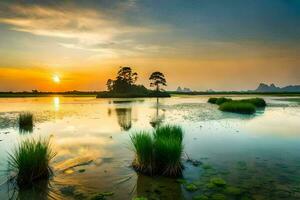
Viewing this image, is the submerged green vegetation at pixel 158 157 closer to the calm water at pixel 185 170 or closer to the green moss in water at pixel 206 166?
the calm water at pixel 185 170

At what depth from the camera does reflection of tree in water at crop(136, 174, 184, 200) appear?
9.11m

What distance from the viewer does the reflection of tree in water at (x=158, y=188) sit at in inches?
359

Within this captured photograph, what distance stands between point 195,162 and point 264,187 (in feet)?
12.9

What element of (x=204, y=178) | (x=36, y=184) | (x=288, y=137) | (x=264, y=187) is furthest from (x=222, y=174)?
(x=288, y=137)

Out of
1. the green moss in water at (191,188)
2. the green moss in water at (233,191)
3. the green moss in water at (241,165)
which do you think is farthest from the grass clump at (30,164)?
the green moss in water at (241,165)

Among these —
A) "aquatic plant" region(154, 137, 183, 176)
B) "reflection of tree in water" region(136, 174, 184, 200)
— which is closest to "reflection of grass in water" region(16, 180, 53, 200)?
"reflection of tree in water" region(136, 174, 184, 200)

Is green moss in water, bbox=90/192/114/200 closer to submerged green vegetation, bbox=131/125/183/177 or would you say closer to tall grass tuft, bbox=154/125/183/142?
submerged green vegetation, bbox=131/125/183/177

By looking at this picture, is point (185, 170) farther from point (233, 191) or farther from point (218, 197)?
point (218, 197)

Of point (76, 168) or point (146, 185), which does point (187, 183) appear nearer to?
point (146, 185)

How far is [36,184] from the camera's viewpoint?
1016cm

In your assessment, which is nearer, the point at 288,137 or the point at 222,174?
the point at 222,174

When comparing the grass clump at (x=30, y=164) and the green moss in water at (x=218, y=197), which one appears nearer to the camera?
the green moss in water at (x=218, y=197)

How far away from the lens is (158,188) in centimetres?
973

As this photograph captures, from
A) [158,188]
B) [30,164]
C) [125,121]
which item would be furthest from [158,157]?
[125,121]
